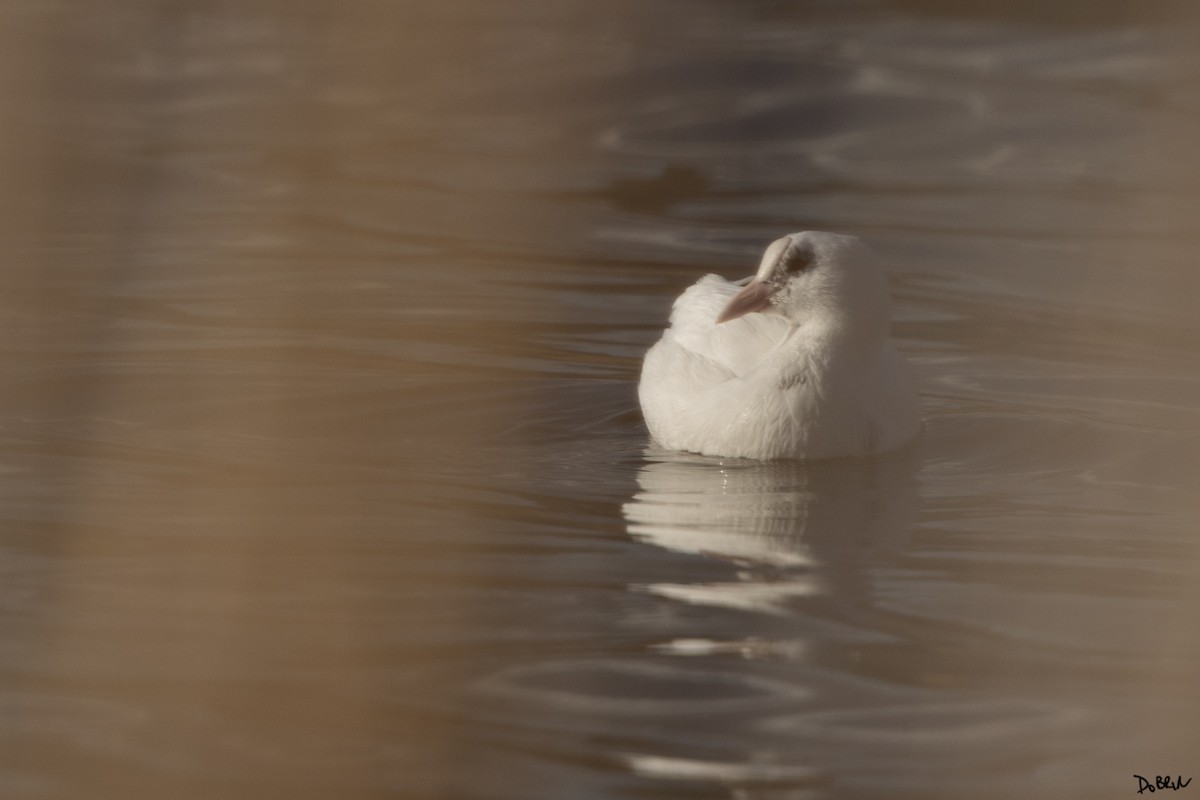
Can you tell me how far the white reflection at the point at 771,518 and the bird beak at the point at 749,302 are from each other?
49cm

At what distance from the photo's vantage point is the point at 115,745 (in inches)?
108

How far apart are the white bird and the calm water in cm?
11

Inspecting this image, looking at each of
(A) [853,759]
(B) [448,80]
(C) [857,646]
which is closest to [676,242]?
(C) [857,646]

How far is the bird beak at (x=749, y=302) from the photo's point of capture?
18.5 ft

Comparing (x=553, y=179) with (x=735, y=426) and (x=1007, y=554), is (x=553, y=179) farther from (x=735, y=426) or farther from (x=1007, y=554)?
(x=735, y=426)

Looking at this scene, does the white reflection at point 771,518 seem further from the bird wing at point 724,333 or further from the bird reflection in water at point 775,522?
the bird wing at point 724,333

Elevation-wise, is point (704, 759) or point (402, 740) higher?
point (402, 740)

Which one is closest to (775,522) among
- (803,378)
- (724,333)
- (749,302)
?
(803,378)

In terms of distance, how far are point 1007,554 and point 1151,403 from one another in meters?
2.04

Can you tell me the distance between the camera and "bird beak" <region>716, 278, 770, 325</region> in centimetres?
563

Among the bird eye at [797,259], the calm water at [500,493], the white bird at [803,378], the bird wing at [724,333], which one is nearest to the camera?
the calm water at [500,493]

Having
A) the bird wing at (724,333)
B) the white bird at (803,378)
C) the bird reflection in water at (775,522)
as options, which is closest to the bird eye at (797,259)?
the white bird at (803,378)
